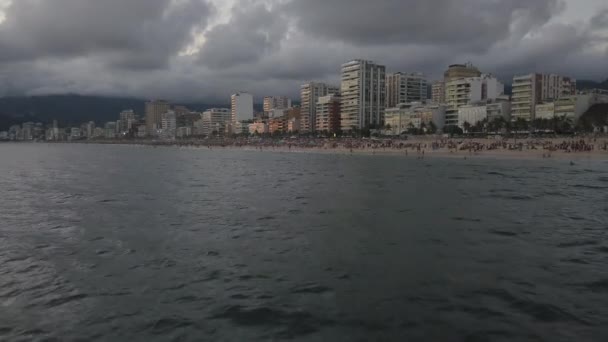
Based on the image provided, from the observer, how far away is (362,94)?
170 m

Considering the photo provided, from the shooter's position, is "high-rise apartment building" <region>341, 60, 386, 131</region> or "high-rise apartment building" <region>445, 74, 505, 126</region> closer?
"high-rise apartment building" <region>445, 74, 505, 126</region>

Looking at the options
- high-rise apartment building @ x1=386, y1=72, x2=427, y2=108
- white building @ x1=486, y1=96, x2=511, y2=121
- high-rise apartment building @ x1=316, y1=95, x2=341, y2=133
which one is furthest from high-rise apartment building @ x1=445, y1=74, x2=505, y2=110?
high-rise apartment building @ x1=316, y1=95, x2=341, y2=133

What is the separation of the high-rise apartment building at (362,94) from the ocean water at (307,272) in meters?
148

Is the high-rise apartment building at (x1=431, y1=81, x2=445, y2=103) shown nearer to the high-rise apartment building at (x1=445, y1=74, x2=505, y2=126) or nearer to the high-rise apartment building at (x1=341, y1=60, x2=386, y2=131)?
the high-rise apartment building at (x1=341, y1=60, x2=386, y2=131)

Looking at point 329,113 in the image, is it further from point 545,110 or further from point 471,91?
point 545,110

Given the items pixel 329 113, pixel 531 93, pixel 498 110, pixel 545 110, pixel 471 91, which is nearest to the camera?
pixel 545 110

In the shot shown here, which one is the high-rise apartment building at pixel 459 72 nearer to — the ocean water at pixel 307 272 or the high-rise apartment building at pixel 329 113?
the high-rise apartment building at pixel 329 113

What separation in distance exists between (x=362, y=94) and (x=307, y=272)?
534 ft

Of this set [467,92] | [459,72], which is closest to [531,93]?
[467,92]

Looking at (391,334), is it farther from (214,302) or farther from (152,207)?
(152,207)

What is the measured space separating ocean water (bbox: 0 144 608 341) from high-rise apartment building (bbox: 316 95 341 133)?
15545cm

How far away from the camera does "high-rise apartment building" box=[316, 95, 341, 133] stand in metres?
177

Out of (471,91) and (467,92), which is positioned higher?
(471,91)

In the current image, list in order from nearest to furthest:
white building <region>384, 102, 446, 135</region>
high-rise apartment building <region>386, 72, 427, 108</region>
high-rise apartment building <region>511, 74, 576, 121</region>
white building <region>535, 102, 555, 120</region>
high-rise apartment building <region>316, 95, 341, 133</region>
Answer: white building <region>535, 102, 555, 120</region>
high-rise apartment building <region>511, 74, 576, 121</region>
white building <region>384, 102, 446, 135</region>
high-rise apartment building <region>316, 95, 341, 133</region>
high-rise apartment building <region>386, 72, 427, 108</region>
